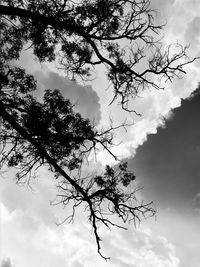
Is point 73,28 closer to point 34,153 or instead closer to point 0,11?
point 0,11

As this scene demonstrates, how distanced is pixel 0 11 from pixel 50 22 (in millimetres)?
1383

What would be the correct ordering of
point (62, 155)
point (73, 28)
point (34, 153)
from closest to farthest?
point (73, 28)
point (34, 153)
point (62, 155)

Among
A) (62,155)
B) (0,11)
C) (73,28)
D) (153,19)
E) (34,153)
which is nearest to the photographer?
(0,11)

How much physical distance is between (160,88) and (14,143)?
5.15 meters

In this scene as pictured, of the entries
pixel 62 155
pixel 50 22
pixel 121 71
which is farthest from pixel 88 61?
pixel 62 155

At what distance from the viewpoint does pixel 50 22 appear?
30.6 ft

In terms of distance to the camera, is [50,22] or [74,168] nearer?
[50,22]

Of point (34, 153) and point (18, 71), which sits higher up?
point (18, 71)

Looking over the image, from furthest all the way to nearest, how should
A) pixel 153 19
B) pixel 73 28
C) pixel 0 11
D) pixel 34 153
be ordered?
pixel 34 153 < pixel 153 19 < pixel 73 28 < pixel 0 11

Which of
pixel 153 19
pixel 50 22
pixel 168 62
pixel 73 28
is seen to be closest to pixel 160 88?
pixel 168 62

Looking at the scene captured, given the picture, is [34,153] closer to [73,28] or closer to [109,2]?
[73,28]

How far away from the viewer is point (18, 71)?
1148 centimetres

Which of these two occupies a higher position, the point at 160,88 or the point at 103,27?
the point at 103,27

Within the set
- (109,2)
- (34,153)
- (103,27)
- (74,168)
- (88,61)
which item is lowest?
(34,153)
